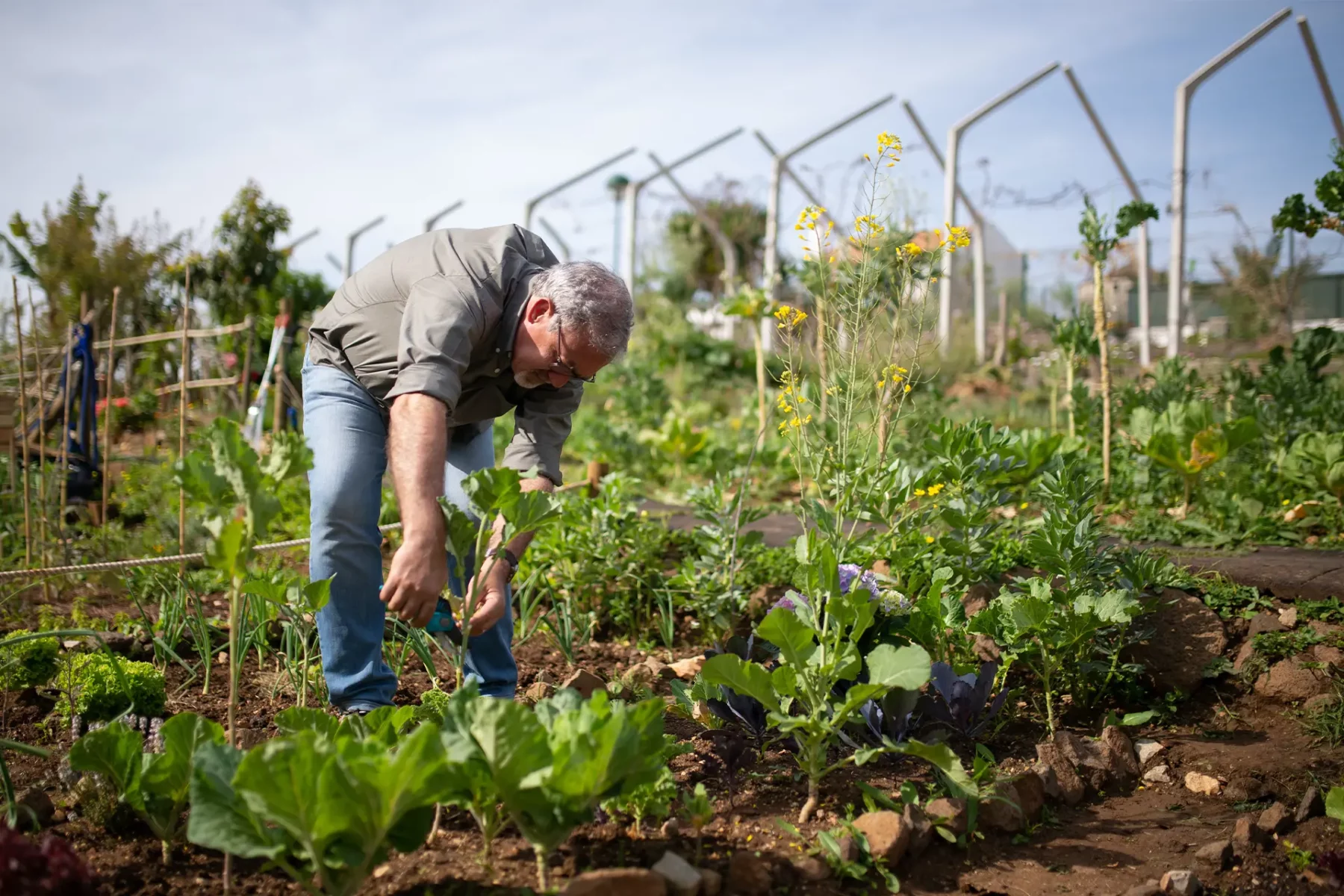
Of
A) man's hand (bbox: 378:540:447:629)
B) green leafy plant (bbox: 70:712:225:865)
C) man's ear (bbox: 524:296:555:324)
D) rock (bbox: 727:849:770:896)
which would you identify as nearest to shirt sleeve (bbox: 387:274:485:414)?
man's ear (bbox: 524:296:555:324)

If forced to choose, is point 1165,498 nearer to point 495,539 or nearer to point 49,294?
point 495,539

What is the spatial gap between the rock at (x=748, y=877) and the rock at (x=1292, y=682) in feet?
5.37

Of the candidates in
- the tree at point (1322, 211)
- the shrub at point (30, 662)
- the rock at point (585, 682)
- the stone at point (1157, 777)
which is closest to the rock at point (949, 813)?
the stone at point (1157, 777)

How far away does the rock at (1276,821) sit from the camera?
6.01 feet

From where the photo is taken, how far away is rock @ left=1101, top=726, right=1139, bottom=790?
2141mm

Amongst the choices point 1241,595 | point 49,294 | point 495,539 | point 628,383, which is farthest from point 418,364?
point 49,294

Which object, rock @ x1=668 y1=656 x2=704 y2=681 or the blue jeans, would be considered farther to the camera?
rock @ x1=668 y1=656 x2=704 y2=681

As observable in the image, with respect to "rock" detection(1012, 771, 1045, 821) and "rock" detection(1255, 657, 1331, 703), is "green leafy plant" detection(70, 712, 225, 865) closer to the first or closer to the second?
"rock" detection(1012, 771, 1045, 821)

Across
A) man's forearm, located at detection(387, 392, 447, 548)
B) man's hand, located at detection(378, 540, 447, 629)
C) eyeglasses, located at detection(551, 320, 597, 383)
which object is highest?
eyeglasses, located at detection(551, 320, 597, 383)

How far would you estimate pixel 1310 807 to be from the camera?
189 cm

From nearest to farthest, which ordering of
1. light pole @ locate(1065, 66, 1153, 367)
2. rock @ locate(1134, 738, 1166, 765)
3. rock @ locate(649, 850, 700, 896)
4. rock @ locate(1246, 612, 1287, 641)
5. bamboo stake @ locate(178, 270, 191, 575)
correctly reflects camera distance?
rock @ locate(649, 850, 700, 896) → rock @ locate(1134, 738, 1166, 765) → rock @ locate(1246, 612, 1287, 641) → bamboo stake @ locate(178, 270, 191, 575) → light pole @ locate(1065, 66, 1153, 367)

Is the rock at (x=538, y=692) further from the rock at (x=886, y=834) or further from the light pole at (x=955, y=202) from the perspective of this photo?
the light pole at (x=955, y=202)

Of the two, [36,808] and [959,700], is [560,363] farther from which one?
[36,808]

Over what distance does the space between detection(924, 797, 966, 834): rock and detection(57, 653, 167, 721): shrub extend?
162 centimetres
